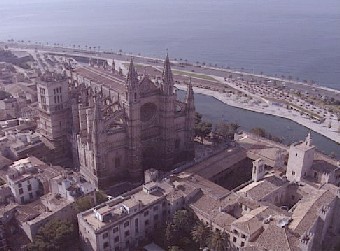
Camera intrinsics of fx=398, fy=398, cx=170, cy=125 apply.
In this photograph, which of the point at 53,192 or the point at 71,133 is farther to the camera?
the point at 71,133

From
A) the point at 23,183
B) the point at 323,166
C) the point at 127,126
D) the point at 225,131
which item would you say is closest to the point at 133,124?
the point at 127,126

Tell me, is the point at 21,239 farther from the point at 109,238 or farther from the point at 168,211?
the point at 168,211

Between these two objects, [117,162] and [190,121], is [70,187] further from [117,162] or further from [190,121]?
[190,121]

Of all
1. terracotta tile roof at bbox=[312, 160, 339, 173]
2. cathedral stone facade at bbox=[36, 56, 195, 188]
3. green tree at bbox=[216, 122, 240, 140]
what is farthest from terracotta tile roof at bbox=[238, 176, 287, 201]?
green tree at bbox=[216, 122, 240, 140]

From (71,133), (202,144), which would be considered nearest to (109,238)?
(71,133)

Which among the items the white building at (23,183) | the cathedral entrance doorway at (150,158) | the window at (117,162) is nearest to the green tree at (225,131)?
the cathedral entrance doorway at (150,158)

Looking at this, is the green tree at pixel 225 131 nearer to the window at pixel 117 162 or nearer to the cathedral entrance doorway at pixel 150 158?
the cathedral entrance doorway at pixel 150 158
